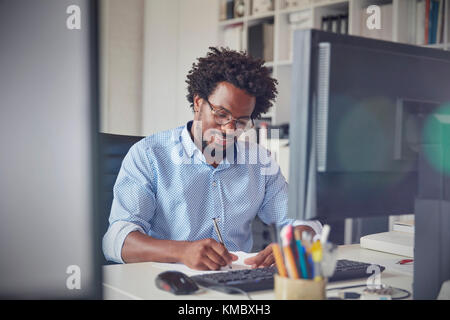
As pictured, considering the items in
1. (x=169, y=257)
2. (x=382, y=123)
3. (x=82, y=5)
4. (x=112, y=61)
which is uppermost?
(x=112, y=61)

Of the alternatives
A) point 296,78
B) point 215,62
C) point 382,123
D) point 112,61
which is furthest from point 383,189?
point 112,61

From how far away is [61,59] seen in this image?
26.0 inches

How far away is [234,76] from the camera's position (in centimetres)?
158

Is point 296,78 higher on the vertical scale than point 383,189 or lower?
higher

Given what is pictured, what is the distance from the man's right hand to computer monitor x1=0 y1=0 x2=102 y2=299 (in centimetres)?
42

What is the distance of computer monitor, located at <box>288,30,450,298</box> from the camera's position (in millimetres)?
788

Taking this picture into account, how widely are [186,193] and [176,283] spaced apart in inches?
25.0

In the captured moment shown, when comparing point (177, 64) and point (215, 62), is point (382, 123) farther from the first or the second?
point (177, 64)

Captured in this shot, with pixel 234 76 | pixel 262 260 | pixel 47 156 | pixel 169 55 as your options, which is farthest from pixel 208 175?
pixel 169 55

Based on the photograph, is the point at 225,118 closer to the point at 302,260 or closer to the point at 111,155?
the point at 111,155

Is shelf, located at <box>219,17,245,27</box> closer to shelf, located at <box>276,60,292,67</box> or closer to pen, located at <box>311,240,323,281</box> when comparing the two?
shelf, located at <box>276,60,292,67</box>

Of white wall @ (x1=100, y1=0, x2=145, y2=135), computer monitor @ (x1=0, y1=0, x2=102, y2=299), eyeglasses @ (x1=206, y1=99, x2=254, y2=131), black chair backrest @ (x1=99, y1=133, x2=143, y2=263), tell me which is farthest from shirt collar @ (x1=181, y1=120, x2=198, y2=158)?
white wall @ (x1=100, y1=0, x2=145, y2=135)
